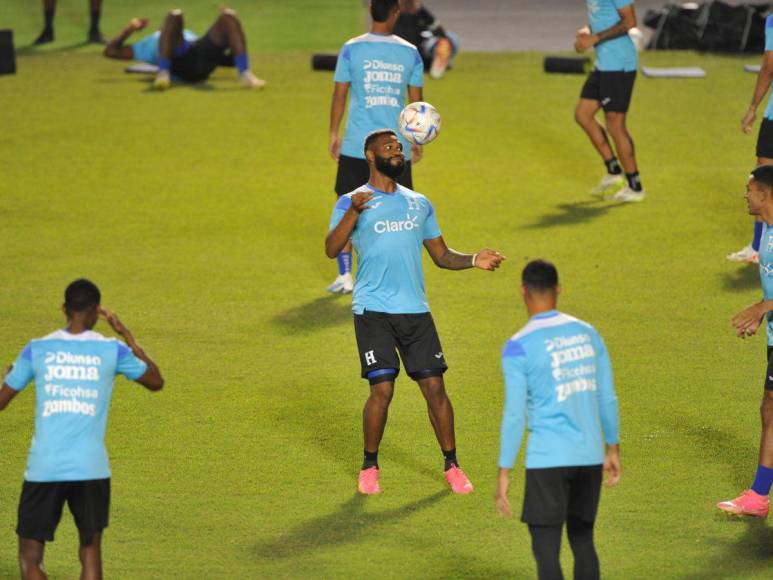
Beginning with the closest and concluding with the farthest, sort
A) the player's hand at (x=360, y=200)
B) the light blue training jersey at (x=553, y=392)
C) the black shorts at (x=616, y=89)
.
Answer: the light blue training jersey at (x=553, y=392)
the player's hand at (x=360, y=200)
the black shorts at (x=616, y=89)

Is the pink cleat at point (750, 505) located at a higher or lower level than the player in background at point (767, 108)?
lower

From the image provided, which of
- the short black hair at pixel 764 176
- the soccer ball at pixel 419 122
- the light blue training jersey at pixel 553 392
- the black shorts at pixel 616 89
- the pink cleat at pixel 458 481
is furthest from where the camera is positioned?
the black shorts at pixel 616 89

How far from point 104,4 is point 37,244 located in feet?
51.4

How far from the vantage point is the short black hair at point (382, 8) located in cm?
1109

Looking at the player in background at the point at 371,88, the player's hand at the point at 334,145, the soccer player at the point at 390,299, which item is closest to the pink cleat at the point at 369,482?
the soccer player at the point at 390,299

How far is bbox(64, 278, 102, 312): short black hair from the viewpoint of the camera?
252 inches

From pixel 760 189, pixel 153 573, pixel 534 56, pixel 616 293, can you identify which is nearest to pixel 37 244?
pixel 616 293

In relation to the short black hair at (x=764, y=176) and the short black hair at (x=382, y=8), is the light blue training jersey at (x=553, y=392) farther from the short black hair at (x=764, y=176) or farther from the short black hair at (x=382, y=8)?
the short black hair at (x=382, y=8)

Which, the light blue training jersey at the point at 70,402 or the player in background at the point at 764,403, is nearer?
the light blue training jersey at the point at 70,402

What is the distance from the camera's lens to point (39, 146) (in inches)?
693

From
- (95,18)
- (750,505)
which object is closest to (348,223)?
(750,505)

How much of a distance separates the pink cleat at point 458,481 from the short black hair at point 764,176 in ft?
7.75

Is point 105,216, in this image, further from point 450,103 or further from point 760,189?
point 760,189

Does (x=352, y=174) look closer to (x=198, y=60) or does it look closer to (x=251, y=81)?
(x=251, y=81)
